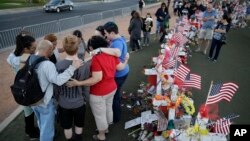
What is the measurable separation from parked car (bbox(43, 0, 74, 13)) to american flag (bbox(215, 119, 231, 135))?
26.6 metres

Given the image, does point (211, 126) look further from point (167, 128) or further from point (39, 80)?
point (39, 80)

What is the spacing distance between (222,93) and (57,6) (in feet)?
87.6

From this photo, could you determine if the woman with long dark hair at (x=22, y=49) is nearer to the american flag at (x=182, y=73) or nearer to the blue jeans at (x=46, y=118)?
the blue jeans at (x=46, y=118)

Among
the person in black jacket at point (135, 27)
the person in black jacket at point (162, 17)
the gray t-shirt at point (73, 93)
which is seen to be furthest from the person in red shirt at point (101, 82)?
the person in black jacket at point (162, 17)

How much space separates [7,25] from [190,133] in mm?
19901

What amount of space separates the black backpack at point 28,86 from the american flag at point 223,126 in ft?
9.86

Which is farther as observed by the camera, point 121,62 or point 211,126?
point 121,62

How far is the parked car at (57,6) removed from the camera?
93.5 ft

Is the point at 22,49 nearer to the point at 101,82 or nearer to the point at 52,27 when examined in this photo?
the point at 101,82

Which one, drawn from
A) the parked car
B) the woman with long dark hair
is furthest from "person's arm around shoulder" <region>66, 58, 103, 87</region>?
the parked car


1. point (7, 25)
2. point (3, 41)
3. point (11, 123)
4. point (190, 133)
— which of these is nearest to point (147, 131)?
point (190, 133)

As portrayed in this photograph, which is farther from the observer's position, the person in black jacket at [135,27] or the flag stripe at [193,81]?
the person in black jacket at [135,27]

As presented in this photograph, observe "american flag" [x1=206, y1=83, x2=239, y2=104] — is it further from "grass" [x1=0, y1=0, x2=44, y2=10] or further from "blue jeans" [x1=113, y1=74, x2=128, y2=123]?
"grass" [x1=0, y1=0, x2=44, y2=10]

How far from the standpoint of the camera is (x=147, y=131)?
554cm
